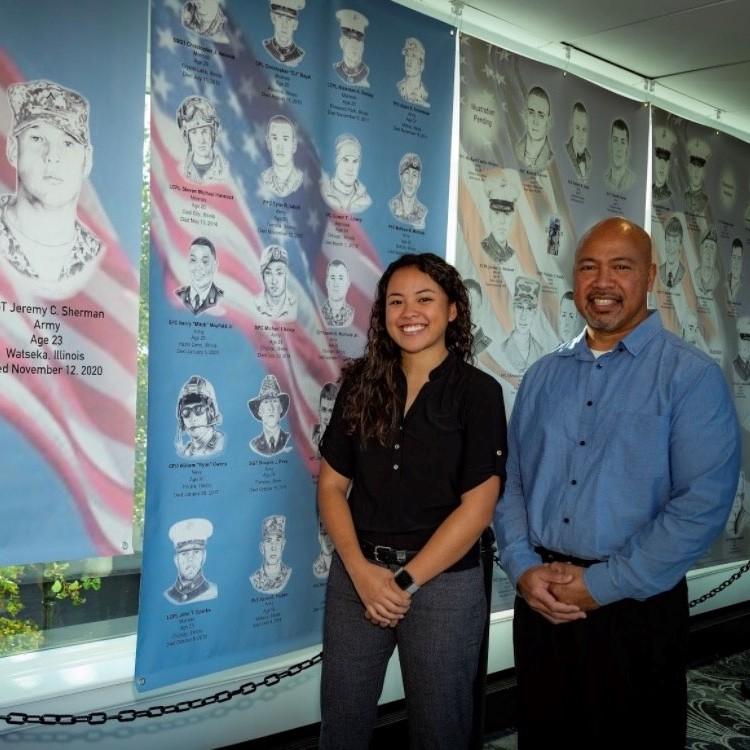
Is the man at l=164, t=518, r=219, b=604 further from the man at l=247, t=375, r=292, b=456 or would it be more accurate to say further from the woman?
the woman

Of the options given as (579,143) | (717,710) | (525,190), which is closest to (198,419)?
(525,190)

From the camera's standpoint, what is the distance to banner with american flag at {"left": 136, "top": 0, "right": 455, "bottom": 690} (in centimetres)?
236

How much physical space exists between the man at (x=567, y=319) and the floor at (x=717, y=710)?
5.69 feet

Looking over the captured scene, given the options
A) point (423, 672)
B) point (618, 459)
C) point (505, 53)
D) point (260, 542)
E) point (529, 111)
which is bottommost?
point (423, 672)

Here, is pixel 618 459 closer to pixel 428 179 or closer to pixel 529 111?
pixel 428 179

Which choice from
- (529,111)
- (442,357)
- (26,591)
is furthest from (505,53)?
(26,591)

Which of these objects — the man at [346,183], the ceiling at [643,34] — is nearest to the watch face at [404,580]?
the man at [346,183]

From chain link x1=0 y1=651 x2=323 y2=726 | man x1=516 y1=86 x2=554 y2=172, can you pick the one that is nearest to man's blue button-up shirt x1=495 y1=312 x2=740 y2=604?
chain link x1=0 y1=651 x2=323 y2=726

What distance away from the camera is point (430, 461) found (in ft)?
6.72

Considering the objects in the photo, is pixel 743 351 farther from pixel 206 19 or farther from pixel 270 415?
pixel 206 19

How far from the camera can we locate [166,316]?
2.34 meters

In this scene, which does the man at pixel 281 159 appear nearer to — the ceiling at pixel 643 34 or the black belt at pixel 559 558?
the ceiling at pixel 643 34

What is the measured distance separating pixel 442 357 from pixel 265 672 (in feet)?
4.38

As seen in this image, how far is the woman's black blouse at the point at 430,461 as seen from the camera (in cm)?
203
